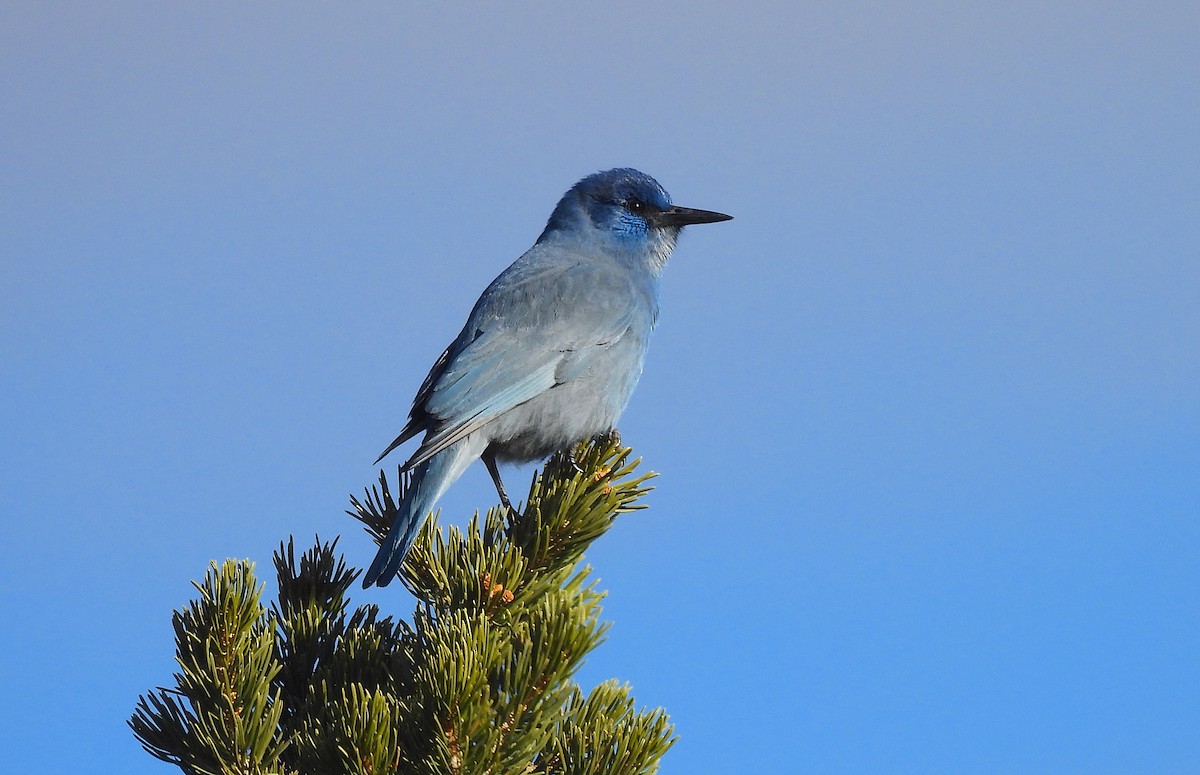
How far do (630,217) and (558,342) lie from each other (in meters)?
1.48

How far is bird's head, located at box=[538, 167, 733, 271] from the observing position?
6.65m

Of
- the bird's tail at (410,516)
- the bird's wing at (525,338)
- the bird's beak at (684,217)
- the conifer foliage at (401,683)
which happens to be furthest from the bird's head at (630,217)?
the conifer foliage at (401,683)

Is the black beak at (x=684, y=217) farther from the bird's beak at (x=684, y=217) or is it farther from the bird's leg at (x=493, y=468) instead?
the bird's leg at (x=493, y=468)

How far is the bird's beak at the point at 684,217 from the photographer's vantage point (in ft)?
21.9

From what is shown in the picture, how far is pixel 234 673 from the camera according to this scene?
273cm

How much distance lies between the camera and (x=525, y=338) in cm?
550

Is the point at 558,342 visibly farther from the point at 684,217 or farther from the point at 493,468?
the point at 684,217

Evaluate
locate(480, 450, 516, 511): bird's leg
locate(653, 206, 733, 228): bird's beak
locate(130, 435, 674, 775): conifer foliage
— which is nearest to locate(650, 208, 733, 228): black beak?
locate(653, 206, 733, 228): bird's beak

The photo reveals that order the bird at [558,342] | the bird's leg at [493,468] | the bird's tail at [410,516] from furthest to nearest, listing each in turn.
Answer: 1. the bird's leg at [493,468]
2. the bird at [558,342]
3. the bird's tail at [410,516]

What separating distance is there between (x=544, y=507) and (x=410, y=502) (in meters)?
0.52

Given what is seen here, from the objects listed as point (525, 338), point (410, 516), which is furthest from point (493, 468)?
point (410, 516)

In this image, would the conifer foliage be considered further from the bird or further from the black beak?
the black beak

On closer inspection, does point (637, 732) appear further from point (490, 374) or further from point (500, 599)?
point (490, 374)

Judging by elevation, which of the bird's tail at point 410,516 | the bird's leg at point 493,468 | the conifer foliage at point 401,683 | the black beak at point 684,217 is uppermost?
the black beak at point 684,217
